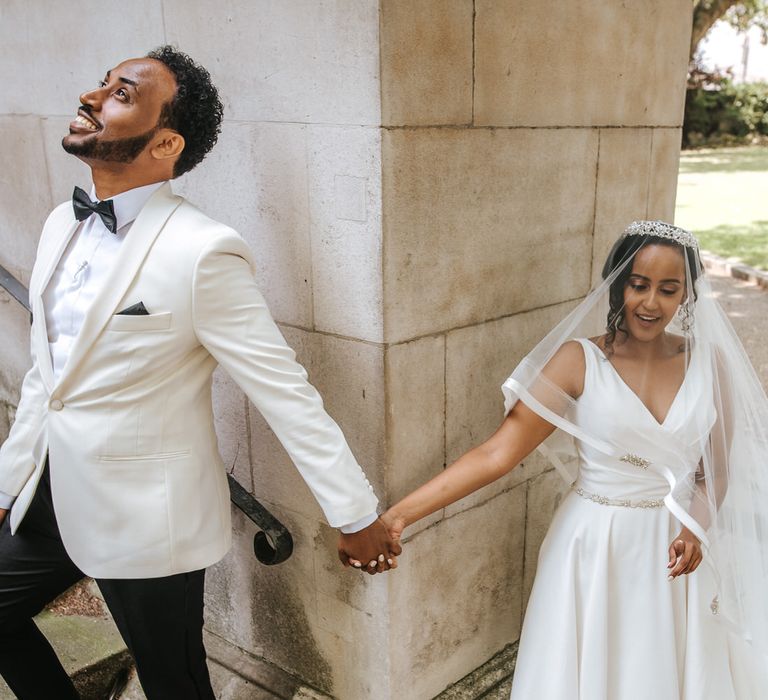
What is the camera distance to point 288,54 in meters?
2.51

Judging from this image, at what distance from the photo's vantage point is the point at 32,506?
2459mm

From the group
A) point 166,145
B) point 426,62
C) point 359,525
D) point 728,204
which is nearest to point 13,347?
point 166,145

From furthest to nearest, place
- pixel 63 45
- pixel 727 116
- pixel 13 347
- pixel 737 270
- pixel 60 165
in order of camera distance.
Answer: pixel 727 116 → pixel 737 270 → pixel 13 347 → pixel 60 165 → pixel 63 45

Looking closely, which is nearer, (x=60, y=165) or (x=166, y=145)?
(x=166, y=145)

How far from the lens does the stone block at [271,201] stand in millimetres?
2600

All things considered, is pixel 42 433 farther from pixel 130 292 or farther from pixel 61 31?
pixel 61 31

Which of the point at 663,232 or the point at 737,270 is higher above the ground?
the point at 663,232

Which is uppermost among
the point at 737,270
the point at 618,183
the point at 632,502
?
the point at 618,183

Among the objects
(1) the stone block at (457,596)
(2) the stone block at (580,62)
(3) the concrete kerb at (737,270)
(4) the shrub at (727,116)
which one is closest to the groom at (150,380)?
(1) the stone block at (457,596)

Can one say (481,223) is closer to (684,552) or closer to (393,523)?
(393,523)

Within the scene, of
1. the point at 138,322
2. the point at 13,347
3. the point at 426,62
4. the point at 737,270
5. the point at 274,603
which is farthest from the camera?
the point at 737,270

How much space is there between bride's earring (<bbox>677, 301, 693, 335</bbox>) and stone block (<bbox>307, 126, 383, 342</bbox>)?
3.11 ft

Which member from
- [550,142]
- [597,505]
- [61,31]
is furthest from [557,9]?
[61,31]

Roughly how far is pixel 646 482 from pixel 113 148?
6.08 ft
